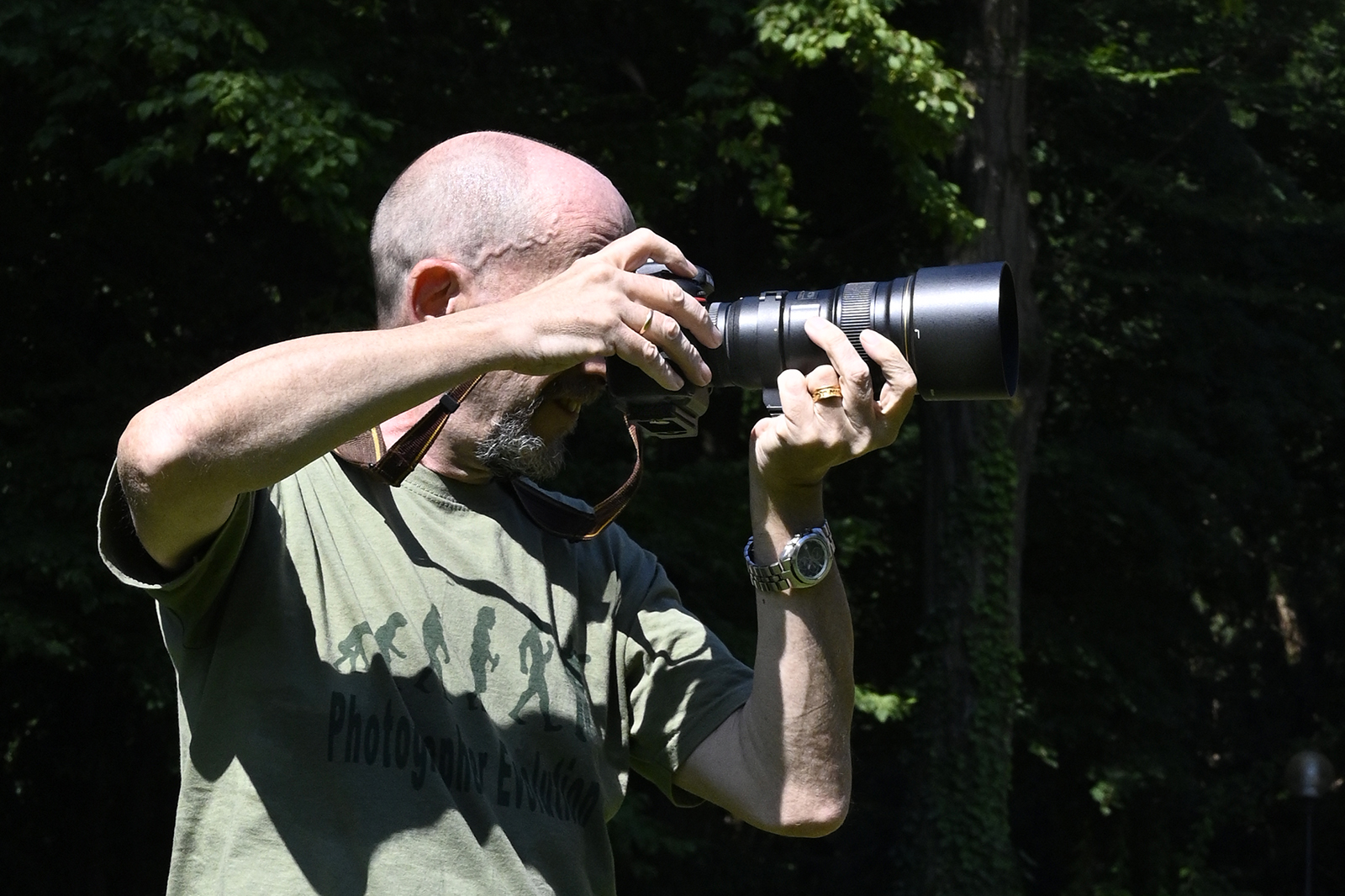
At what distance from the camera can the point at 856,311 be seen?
1.91 metres

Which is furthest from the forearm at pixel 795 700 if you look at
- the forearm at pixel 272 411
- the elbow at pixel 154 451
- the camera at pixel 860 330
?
the elbow at pixel 154 451

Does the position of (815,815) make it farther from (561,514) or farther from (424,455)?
(424,455)

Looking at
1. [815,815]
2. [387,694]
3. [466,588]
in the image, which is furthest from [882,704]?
[387,694]

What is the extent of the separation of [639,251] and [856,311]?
30 centimetres

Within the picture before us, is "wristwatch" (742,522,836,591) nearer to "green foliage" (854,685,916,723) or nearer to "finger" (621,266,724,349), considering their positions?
"finger" (621,266,724,349)

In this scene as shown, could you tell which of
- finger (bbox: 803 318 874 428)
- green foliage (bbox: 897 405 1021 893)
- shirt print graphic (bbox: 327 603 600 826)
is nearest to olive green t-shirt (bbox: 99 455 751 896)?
shirt print graphic (bbox: 327 603 600 826)

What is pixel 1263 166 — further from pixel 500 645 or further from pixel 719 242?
pixel 500 645

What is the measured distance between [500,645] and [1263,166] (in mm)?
12113

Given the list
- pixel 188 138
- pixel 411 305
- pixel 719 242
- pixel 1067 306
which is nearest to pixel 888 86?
pixel 719 242

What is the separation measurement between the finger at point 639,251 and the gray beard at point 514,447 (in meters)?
0.29

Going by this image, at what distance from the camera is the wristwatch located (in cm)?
193

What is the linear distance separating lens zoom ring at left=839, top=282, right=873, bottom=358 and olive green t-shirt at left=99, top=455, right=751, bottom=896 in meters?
0.48

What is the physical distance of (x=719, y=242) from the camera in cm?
1181

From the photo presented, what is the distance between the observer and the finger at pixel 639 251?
1741 mm
